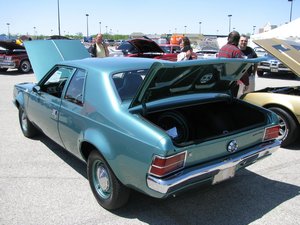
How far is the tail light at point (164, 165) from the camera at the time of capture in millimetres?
2680

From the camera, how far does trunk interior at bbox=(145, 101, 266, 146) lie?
377cm

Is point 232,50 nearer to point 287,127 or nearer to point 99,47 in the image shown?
point 287,127

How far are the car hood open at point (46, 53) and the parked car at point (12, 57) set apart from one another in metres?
8.87

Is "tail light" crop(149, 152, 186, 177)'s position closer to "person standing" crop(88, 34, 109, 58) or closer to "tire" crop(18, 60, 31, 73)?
"person standing" crop(88, 34, 109, 58)

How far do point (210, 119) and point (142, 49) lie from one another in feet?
39.3

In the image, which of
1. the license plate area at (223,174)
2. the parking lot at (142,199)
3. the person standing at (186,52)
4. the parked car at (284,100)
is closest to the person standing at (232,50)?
the parked car at (284,100)

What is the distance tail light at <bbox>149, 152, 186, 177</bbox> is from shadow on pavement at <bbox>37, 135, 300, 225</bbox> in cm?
45

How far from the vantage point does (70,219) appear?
126 inches

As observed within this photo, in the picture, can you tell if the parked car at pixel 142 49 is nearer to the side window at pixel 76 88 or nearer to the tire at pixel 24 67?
the tire at pixel 24 67

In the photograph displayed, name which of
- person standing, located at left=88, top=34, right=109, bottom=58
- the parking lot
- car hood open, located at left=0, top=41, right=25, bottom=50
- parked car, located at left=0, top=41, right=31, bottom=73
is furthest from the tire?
the parking lot

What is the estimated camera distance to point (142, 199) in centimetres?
361

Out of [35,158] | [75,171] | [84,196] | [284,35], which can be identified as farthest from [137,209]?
[284,35]

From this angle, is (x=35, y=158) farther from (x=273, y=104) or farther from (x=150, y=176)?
(x=273, y=104)

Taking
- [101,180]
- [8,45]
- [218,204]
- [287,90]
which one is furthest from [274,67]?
[101,180]
